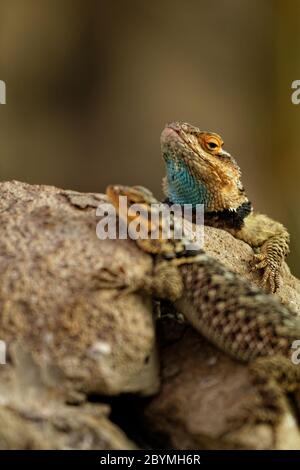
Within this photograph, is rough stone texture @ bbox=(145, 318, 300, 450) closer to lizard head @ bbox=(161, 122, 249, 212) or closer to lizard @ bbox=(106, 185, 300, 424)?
lizard @ bbox=(106, 185, 300, 424)

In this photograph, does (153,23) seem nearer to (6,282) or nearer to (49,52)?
(49,52)

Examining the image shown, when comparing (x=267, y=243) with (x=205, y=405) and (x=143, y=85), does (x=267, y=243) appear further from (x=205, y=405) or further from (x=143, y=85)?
(x=143, y=85)

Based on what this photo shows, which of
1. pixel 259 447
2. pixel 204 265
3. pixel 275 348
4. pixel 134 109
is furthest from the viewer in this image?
pixel 134 109

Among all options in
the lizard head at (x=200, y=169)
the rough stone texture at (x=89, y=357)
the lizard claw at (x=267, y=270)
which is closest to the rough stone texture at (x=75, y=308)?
the rough stone texture at (x=89, y=357)

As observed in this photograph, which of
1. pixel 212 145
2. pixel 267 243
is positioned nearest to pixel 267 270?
pixel 267 243

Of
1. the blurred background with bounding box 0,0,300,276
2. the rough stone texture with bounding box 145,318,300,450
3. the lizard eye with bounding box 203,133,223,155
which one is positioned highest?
the blurred background with bounding box 0,0,300,276

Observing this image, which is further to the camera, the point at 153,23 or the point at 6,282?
the point at 153,23

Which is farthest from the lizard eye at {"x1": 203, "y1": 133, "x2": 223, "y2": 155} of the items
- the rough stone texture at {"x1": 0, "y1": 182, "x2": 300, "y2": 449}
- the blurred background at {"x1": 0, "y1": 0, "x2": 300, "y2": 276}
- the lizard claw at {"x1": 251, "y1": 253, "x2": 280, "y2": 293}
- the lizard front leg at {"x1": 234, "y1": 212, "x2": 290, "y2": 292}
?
the blurred background at {"x1": 0, "y1": 0, "x2": 300, "y2": 276}

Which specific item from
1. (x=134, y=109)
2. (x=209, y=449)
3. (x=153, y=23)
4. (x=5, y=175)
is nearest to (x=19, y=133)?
(x=5, y=175)
